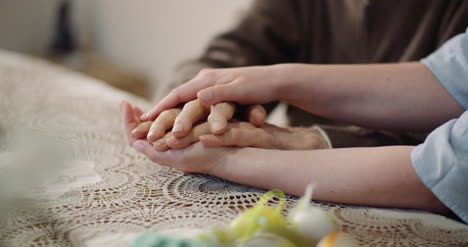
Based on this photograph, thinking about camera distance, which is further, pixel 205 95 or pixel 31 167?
pixel 205 95

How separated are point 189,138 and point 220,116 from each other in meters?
0.06

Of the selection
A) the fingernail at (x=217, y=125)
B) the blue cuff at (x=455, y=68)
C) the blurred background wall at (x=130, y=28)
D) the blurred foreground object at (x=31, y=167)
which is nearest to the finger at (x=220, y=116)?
the fingernail at (x=217, y=125)

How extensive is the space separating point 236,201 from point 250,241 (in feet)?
0.64

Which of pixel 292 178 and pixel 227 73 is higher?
pixel 227 73

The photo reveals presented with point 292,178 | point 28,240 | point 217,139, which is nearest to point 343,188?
point 292,178

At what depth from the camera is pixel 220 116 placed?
0.66 metres

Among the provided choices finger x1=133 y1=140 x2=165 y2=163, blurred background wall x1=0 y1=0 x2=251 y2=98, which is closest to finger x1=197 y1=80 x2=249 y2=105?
finger x1=133 y1=140 x2=165 y2=163

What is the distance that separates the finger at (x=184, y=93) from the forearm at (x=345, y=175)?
15 cm

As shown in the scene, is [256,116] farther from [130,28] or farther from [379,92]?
[130,28]

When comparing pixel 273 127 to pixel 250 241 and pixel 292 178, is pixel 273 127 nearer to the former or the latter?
pixel 292 178

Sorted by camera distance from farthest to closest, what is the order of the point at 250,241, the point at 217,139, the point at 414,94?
the point at 414,94 → the point at 217,139 → the point at 250,241

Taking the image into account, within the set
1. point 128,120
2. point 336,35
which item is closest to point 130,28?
point 336,35

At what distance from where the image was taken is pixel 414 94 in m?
0.75

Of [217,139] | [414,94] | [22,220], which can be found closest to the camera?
[22,220]
